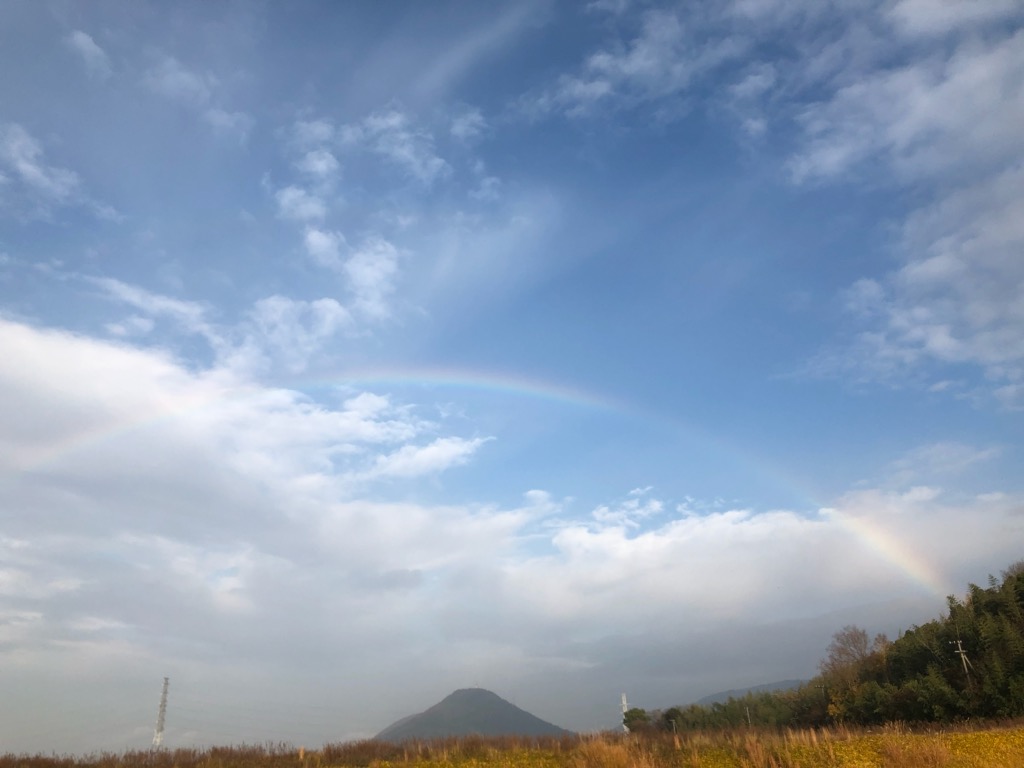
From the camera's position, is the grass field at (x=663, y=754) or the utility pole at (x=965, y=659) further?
the utility pole at (x=965, y=659)

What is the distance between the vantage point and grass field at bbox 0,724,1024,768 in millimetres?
24266

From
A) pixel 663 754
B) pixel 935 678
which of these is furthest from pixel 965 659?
pixel 663 754

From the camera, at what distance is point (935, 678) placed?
44.8 metres

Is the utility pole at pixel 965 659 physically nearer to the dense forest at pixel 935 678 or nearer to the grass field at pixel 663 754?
the dense forest at pixel 935 678

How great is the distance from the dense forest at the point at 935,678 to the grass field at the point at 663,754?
14260 mm

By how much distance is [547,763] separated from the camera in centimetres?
2670

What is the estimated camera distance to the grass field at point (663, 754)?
24.3 metres

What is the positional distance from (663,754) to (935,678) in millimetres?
28533

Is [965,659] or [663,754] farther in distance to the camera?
[965,659]

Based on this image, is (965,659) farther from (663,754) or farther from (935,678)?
(663,754)

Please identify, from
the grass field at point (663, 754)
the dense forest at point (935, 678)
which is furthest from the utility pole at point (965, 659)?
the grass field at point (663, 754)

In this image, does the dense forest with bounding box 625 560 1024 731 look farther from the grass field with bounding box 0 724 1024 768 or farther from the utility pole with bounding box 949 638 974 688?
the grass field with bounding box 0 724 1024 768

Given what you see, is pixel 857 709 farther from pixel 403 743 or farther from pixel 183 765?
pixel 183 765

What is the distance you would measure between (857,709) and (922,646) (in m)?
6.72
